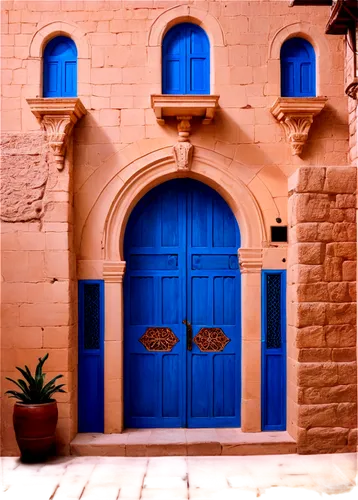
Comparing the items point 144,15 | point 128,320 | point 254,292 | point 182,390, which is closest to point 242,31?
point 144,15

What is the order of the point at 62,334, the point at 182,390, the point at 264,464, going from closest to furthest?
the point at 264,464 → the point at 62,334 → the point at 182,390

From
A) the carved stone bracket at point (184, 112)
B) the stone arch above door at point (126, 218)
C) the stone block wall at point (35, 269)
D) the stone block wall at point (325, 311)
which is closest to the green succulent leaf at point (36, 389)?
the stone block wall at point (35, 269)

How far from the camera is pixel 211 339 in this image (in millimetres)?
7336

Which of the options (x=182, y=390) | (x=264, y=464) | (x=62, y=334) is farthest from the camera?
(x=182, y=390)

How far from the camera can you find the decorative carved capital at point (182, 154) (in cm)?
710

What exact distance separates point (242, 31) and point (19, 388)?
443cm

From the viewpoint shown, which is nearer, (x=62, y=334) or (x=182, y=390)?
(x=62, y=334)

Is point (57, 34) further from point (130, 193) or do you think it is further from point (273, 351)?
point (273, 351)

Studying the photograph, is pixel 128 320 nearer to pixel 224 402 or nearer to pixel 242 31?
pixel 224 402

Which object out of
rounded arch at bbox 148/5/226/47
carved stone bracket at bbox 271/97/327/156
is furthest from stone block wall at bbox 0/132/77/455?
carved stone bracket at bbox 271/97/327/156

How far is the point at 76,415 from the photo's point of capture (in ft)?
23.2

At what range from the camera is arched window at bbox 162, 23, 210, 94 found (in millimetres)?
7234

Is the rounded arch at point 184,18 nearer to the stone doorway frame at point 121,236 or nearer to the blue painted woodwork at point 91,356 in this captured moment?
the stone doorway frame at point 121,236

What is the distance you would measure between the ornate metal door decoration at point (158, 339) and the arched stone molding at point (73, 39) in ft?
8.44
